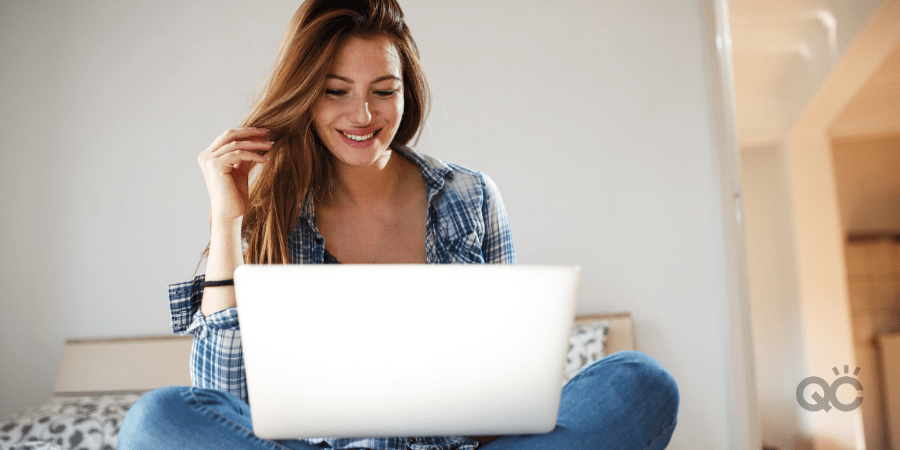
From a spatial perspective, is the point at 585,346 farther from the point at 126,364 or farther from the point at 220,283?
the point at 126,364

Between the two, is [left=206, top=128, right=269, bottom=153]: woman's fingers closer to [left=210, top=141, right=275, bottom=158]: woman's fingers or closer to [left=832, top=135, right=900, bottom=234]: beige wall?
[left=210, top=141, right=275, bottom=158]: woman's fingers

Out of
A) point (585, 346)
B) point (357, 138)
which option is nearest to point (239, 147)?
point (357, 138)

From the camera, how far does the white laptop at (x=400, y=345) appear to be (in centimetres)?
63

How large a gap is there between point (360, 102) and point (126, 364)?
1.52m

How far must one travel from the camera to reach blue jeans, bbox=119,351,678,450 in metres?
0.73

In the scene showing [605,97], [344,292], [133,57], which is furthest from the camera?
[133,57]

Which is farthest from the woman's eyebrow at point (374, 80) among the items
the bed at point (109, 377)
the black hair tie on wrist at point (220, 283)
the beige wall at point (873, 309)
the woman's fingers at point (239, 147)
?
the beige wall at point (873, 309)

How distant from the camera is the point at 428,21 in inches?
91.9

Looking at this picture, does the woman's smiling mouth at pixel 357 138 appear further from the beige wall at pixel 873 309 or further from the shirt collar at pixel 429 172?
the beige wall at pixel 873 309

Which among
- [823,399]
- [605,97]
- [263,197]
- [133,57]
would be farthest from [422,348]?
[133,57]

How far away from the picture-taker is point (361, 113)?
1.25 m

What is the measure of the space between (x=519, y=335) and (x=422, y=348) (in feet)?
0.34

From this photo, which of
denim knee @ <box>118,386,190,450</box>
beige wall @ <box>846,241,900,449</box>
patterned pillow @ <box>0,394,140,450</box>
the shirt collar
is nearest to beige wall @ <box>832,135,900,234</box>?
beige wall @ <box>846,241,900,449</box>

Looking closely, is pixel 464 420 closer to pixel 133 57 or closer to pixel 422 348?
pixel 422 348
